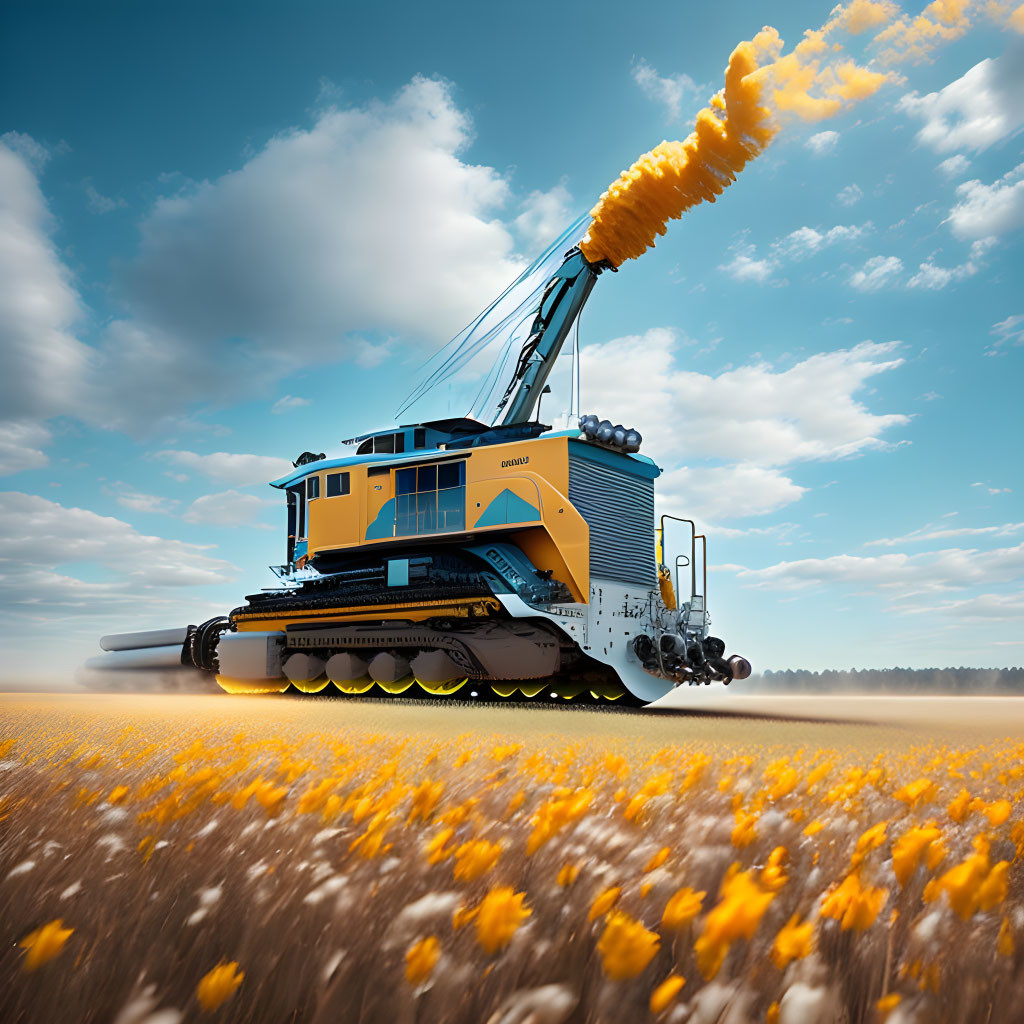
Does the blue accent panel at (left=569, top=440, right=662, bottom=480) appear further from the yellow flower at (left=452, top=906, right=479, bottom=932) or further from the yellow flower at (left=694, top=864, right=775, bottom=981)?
the yellow flower at (left=694, top=864, right=775, bottom=981)

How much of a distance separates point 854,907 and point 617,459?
14285 millimetres

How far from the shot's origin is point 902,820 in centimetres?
279

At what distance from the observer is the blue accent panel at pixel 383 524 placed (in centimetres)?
1680

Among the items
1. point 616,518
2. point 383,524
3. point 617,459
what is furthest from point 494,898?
point 383,524

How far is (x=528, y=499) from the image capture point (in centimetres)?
1471

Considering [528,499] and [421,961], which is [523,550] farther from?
[421,961]

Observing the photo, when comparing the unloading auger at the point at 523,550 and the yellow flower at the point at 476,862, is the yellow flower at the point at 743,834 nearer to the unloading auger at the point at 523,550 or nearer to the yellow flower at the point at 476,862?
Answer: the yellow flower at the point at 476,862

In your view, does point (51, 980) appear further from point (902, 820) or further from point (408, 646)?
point (408, 646)

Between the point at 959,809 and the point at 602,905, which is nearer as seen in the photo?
the point at 602,905

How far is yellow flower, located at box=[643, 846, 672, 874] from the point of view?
1919 millimetres

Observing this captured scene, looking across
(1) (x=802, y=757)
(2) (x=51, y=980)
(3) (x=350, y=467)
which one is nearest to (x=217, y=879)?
(2) (x=51, y=980)

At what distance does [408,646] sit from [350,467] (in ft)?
15.3

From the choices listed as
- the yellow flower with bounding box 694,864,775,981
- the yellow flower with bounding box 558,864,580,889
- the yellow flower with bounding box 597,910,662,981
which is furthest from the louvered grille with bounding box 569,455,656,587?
the yellow flower with bounding box 597,910,662,981

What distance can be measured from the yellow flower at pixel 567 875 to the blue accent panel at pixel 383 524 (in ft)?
49.4
